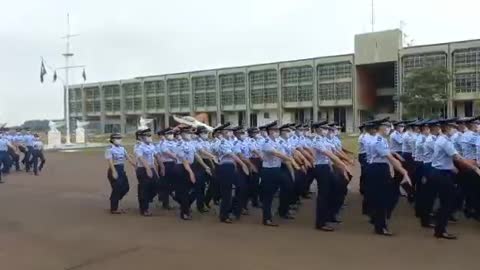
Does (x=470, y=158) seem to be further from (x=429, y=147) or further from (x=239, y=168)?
(x=239, y=168)

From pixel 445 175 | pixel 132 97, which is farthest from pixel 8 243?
pixel 132 97

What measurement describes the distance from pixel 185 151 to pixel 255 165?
140cm

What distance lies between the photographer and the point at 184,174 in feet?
36.7

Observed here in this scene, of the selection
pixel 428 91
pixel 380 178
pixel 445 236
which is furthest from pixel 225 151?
pixel 428 91

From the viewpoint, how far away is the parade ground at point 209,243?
712 cm

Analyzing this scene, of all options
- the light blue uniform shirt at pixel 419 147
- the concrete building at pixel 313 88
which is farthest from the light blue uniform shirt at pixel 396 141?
the concrete building at pixel 313 88

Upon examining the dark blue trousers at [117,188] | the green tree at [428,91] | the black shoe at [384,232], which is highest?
the green tree at [428,91]

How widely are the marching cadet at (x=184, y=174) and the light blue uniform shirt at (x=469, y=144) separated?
4.79 m

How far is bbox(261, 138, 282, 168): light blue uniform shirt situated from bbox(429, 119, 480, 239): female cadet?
8.66ft

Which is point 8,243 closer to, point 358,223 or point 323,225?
point 323,225

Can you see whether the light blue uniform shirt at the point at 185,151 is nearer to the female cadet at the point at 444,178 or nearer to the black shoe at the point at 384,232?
the black shoe at the point at 384,232

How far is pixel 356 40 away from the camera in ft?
204

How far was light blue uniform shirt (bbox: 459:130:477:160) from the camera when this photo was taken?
9.58m

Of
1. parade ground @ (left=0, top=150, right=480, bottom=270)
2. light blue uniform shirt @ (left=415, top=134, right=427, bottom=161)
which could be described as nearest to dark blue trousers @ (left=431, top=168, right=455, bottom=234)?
parade ground @ (left=0, top=150, right=480, bottom=270)
